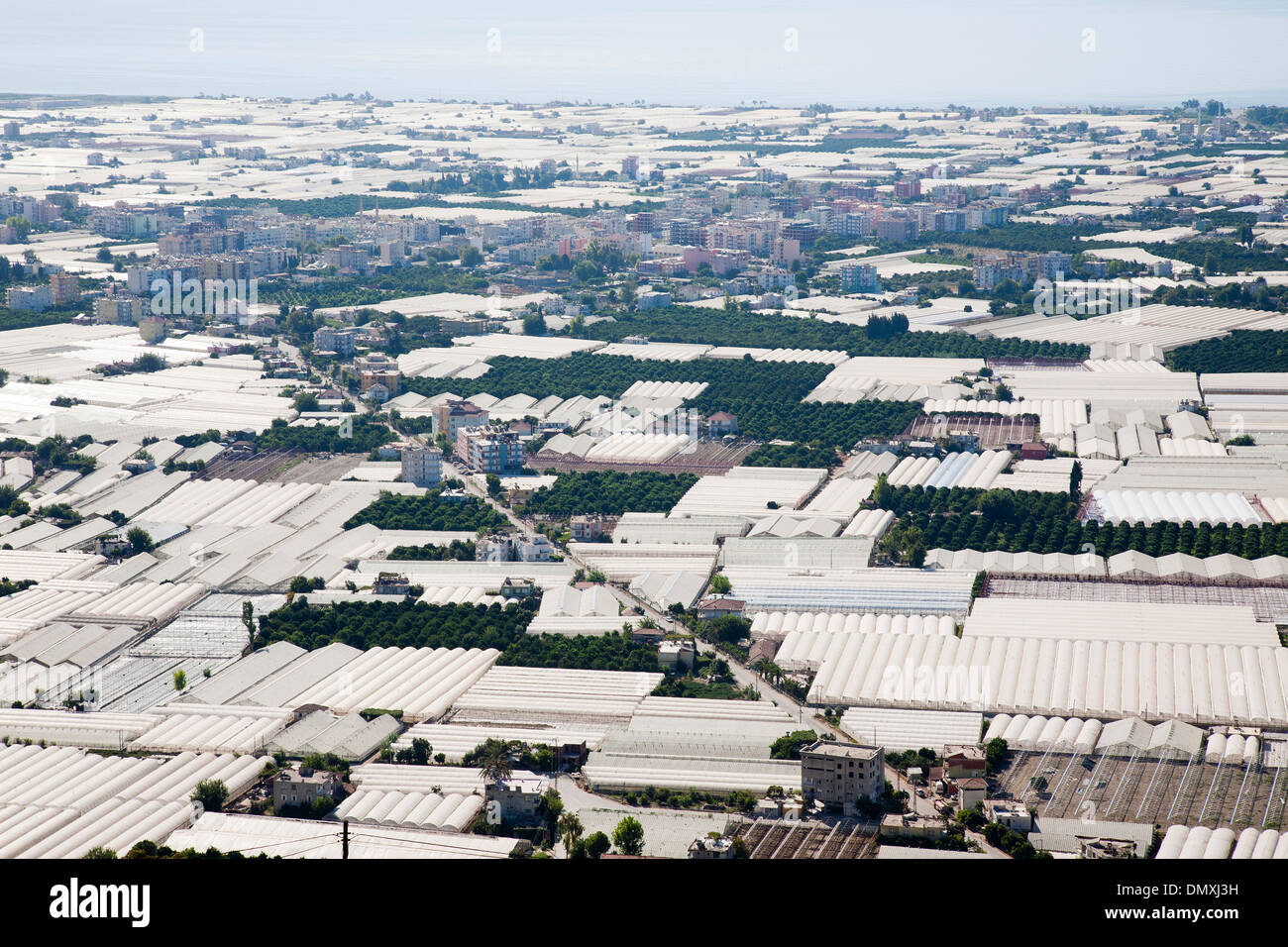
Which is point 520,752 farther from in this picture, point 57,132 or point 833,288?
point 57,132

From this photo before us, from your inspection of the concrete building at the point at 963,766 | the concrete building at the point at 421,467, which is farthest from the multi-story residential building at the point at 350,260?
the concrete building at the point at 963,766

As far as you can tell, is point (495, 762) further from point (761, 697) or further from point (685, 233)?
point (685, 233)

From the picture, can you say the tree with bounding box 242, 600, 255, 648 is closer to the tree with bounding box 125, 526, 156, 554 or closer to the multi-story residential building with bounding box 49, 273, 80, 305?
the tree with bounding box 125, 526, 156, 554

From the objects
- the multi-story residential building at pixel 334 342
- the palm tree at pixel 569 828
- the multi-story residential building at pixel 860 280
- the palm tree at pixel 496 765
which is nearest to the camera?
the palm tree at pixel 569 828

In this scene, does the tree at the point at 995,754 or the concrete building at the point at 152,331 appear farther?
the concrete building at the point at 152,331

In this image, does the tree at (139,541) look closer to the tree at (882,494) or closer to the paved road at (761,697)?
the paved road at (761,697)

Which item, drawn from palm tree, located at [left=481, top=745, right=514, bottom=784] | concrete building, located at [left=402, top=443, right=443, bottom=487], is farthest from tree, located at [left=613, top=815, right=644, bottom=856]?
concrete building, located at [left=402, top=443, right=443, bottom=487]
